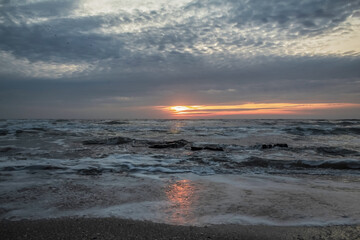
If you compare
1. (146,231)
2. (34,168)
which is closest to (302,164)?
(146,231)

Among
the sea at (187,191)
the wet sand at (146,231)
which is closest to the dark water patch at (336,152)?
the sea at (187,191)

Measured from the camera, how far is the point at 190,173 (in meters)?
5.44

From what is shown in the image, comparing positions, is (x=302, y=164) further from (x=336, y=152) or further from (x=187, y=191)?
(x=187, y=191)

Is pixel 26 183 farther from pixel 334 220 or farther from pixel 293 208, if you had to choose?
pixel 334 220

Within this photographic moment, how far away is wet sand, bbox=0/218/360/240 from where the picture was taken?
2367 mm

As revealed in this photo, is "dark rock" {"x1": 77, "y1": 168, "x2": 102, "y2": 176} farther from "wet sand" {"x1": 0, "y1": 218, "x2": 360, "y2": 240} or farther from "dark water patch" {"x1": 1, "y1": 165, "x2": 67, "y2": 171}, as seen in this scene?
"wet sand" {"x1": 0, "y1": 218, "x2": 360, "y2": 240}

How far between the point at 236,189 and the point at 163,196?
1.31 meters

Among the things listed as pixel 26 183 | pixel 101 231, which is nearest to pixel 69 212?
pixel 101 231

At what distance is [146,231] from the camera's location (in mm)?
2484

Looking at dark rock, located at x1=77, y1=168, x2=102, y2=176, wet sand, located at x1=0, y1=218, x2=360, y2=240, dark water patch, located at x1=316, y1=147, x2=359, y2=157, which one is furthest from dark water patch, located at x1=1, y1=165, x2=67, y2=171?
dark water patch, located at x1=316, y1=147, x2=359, y2=157

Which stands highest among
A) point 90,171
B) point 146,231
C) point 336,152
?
point 146,231

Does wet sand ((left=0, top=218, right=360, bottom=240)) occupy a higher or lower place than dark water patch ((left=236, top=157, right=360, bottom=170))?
higher

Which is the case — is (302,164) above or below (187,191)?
below

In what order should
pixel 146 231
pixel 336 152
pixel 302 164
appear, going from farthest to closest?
pixel 336 152
pixel 302 164
pixel 146 231
